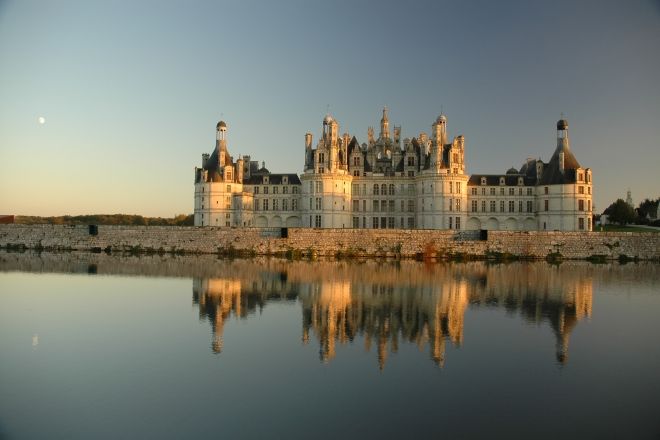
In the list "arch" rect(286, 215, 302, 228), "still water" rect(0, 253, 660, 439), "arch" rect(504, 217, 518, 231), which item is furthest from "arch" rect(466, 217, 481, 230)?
"still water" rect(0, 253, 660, 439)

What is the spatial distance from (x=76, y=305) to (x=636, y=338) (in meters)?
19.9

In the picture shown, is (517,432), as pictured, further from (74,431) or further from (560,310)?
(560,310)

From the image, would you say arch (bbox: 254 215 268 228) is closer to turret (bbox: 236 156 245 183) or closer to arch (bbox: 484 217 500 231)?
turret (bbox: 236 156 245 183)

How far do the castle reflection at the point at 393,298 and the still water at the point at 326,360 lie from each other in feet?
0.38

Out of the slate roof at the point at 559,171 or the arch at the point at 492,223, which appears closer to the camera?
the slate roof at the point at 559,171

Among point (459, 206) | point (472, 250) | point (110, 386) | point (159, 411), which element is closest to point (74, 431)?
point (159, 411)

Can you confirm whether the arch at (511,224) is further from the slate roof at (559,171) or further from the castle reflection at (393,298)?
the castle reflection at (393,298)

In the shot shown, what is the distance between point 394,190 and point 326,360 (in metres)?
48.8

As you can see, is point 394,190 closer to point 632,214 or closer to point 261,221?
point 261,221

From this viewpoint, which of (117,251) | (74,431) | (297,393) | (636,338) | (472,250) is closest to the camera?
(74,431)

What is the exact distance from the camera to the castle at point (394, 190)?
194 ft

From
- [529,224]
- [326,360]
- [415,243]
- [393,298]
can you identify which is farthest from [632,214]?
[326,360]

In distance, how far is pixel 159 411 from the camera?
11422 mm

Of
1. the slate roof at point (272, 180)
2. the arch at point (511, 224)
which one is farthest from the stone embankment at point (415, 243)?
the slate roof at point (272, 180)
